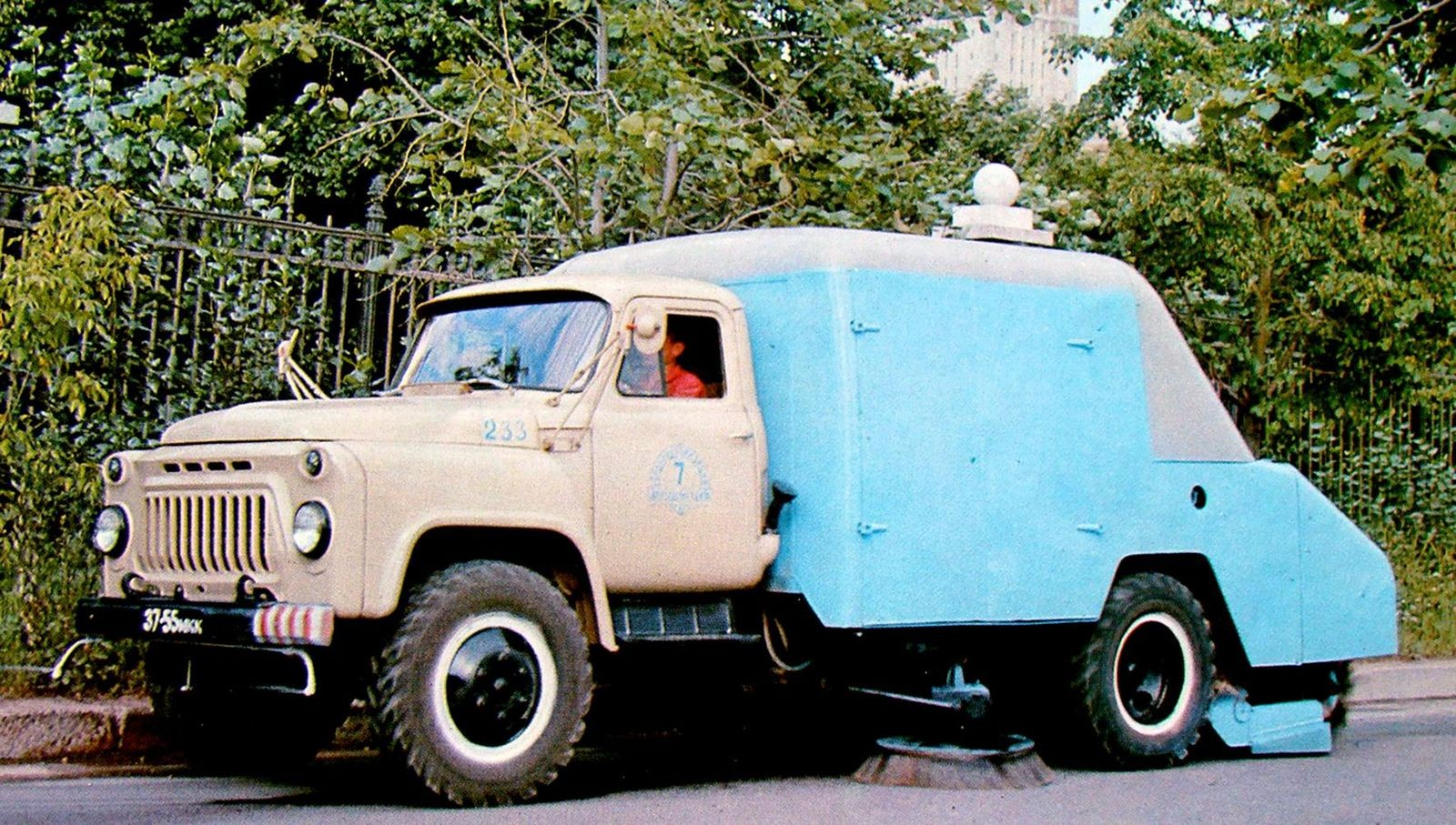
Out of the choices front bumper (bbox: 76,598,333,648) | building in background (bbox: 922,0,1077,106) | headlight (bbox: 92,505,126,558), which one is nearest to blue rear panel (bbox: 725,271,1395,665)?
front bumper (bbox: 76,598,333,648)

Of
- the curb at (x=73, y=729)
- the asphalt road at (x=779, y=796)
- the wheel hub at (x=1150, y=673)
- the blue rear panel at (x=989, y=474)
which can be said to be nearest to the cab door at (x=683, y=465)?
the blue rear panel at (x=989, y=474)

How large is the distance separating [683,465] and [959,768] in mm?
1795

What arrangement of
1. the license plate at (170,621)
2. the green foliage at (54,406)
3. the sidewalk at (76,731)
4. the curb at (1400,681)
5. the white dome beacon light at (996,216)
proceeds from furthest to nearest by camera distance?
the curb at (1400,681)
the white dome beacon light at (996,216)
the green foliage at (54,406)
the sidewalk at (76,731)
the license plate at (170,621)

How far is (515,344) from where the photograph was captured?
25.5ft

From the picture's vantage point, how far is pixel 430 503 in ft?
21.8

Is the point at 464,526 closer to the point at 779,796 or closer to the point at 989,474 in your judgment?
the point at 779,796

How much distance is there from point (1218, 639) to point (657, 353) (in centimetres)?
349

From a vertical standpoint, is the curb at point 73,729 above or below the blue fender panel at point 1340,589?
below

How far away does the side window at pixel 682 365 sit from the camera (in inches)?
302

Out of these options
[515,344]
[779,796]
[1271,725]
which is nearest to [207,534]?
[515,344]

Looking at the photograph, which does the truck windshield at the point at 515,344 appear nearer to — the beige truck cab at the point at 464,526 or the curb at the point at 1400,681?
the beige truck cab at the point at 464,526

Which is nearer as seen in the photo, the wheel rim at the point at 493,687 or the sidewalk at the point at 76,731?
the wheel rim at the point at 493,687

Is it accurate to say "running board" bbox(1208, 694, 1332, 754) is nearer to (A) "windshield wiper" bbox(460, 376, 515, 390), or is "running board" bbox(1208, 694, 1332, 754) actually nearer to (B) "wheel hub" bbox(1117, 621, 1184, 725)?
(B) "wheel hub" bbox(1117, 621, 1184, 725)

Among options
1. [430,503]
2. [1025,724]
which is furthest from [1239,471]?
[430,503]
